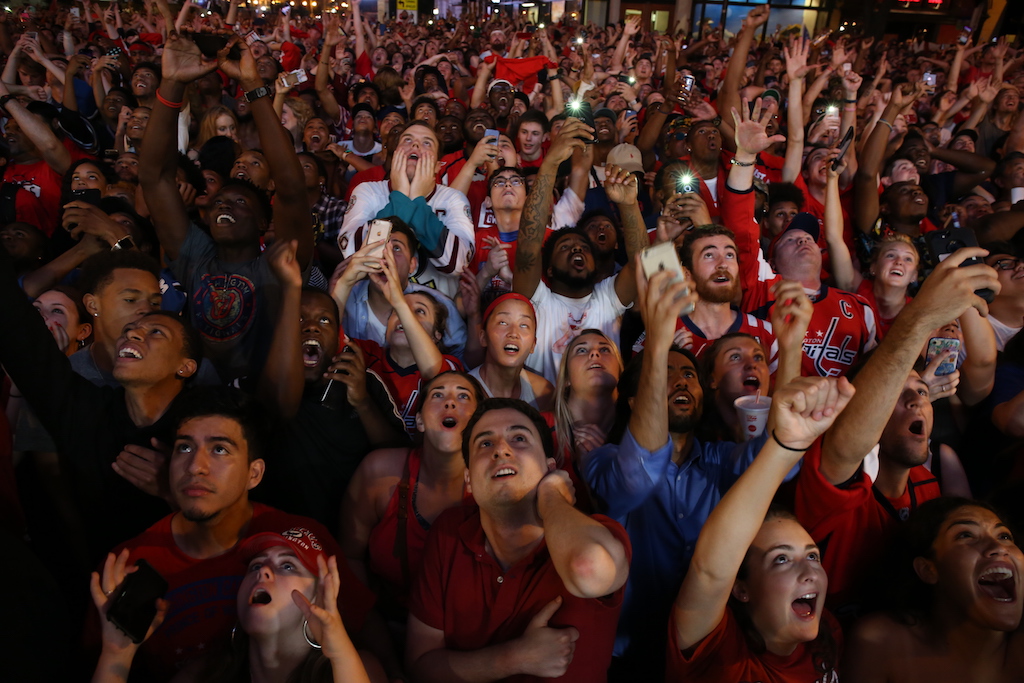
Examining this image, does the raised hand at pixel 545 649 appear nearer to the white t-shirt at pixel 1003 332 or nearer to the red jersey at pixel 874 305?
the red jersey at pixel 874 305

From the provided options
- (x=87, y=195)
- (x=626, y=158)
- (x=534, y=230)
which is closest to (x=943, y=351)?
(x=534, y=230)

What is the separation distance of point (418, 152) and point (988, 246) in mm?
3708

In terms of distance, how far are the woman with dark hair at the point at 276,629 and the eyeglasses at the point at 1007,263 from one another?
3.92 meters

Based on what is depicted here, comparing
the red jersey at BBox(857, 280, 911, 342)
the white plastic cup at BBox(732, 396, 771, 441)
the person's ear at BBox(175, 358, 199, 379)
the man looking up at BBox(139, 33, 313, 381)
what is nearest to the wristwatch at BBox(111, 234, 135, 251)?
the man looking up at BBox(139, 33, 313, 381)

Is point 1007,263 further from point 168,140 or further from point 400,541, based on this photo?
point 168,140

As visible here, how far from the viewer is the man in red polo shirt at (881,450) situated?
167cm

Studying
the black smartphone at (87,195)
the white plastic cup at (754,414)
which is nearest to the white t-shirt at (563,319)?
the white plastic cup at (754,414)

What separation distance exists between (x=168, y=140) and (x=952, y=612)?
12.1 feet

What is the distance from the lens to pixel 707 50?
483 inches

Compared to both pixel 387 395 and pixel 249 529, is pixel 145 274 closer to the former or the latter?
pixel 387 395

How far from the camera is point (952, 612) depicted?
1.87 m

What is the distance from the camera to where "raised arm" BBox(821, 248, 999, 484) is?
1.64 meters

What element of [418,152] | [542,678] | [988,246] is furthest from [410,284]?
[988,246]

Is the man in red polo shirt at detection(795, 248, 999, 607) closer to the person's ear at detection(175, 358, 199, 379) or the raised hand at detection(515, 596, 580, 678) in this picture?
the raised hand at detection(515, 596, 580, 678)
